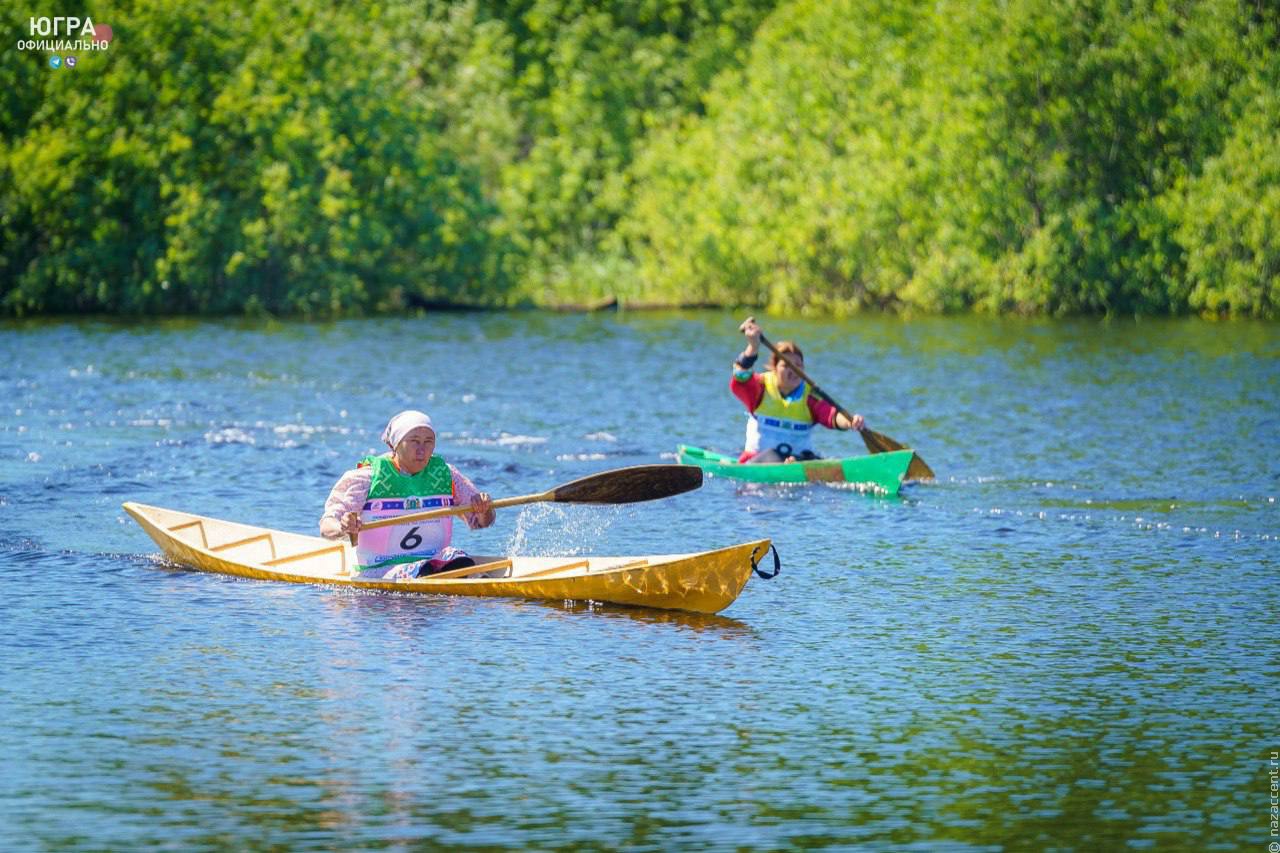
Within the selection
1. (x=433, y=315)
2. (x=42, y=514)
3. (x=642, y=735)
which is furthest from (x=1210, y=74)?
(x=642, y=735)

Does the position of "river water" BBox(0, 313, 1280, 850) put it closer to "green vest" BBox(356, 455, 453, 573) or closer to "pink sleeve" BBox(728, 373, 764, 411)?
"green vest" BBox(356, 455, 453, 573)

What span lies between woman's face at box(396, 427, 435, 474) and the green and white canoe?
625cm

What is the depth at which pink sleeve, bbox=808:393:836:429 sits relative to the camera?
21.7 m

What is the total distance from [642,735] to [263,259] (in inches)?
1625

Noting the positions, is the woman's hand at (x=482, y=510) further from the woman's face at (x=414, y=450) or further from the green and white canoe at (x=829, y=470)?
the green and white canoe at (x=829, y=470)

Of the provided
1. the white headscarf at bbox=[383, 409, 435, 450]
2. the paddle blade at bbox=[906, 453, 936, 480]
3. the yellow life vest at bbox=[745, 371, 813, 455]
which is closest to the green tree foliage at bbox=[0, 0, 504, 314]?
the yellow life vest at bbox=[745, 371, 813, 455]

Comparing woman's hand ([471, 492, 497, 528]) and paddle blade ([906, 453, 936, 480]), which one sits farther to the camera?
paddle blade ([906, 453, 936, 480])

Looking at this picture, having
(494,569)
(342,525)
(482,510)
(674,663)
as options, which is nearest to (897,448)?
(494,569)

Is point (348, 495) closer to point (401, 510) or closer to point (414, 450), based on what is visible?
point (401, 510)

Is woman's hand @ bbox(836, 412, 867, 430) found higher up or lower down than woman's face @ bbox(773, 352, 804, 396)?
lower down

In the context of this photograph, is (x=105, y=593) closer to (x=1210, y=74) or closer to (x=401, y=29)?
(x=1210, y=74)

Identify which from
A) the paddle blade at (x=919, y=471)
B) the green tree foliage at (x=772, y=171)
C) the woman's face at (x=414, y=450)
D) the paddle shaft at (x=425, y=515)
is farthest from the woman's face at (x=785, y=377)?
the green tree foliage at (x=772, y=171)

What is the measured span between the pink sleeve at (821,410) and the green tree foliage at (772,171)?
82.4 ft

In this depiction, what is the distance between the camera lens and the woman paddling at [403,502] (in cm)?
1460
